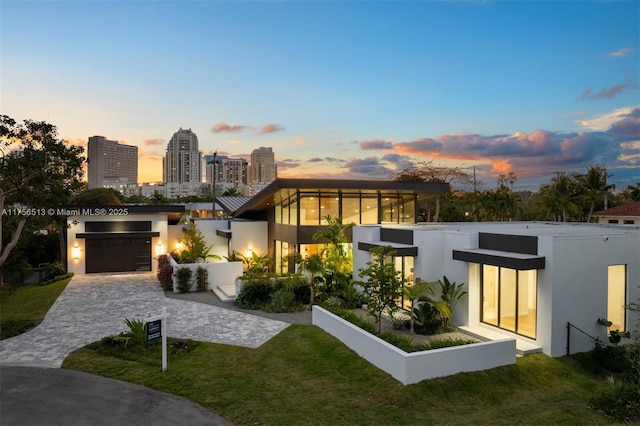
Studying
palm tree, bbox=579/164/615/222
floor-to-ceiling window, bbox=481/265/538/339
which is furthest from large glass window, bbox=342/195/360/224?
palm tree, bbox=579/164/615/222

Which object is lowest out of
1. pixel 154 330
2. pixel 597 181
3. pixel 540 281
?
pixel 154 330

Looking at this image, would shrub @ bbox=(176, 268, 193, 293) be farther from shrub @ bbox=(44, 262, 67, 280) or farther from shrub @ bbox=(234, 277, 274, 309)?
shrub @ bbox=(44, 262, 67, 280)

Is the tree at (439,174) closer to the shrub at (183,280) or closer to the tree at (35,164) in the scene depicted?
the shrub at (183,280)

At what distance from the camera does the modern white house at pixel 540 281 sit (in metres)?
10.6

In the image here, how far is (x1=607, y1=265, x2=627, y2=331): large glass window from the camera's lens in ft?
38.1

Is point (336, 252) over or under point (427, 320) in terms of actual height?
over

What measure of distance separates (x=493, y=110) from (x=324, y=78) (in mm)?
10801

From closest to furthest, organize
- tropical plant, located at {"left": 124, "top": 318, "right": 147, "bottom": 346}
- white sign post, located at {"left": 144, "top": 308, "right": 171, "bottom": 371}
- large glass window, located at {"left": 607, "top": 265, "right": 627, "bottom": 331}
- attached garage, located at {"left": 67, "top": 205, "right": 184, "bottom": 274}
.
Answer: white sign post, located at {"left": 144, "top": 308, "right": 171, "bottom": 371}
tropical plant, located at {"left": 124, "top": 318, "right": 147, "bottom": 346}
large glass window, located at {"left": 607, "top": 265, "right": 627, "bottom": 331}
attached garage, located at {"left": 67, "top": 205, "right": 184, "bottom": 274}

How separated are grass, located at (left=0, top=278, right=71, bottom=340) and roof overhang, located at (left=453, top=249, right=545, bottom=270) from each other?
1399cm

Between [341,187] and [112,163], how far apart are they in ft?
557

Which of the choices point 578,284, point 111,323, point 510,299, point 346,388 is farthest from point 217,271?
point 578,284

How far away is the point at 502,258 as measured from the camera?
11.1 meters

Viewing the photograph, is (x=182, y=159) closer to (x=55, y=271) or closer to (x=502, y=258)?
(x=55, y=271)

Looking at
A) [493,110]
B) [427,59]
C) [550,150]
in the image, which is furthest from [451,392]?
[550,150]
